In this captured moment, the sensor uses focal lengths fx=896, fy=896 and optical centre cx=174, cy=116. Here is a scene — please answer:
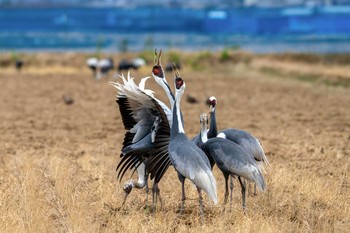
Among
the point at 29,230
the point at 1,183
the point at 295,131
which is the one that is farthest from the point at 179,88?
the point at 295,131

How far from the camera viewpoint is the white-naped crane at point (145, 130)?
8.05 metres

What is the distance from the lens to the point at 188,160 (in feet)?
24.6

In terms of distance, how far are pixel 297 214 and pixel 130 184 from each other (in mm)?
1529

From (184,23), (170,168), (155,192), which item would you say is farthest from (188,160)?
(184,23)

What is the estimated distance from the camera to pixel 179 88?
7738 millimetres

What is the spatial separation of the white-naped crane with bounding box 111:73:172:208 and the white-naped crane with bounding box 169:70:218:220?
310 millimetres

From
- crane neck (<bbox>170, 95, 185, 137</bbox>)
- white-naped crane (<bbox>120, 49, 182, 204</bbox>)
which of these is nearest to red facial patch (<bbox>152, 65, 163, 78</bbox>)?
white-naped crane (<bbox>120, 49, 182, 204</bbox>)

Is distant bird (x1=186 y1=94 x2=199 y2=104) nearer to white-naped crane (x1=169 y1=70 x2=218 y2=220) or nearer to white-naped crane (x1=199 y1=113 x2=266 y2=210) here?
white-naped crane (x1=199 y1=113 x2=266 y2=210)

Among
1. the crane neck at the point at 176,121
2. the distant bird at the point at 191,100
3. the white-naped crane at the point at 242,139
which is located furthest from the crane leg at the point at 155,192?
the distant bird at the point at 191,100

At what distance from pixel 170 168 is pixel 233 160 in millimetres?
2728

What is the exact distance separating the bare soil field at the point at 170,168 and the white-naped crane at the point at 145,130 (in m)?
0.33

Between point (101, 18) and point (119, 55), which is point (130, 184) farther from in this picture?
point (101, 18)

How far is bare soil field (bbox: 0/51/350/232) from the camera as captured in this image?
7.45 metres

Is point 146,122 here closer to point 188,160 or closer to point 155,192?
point 155,192
